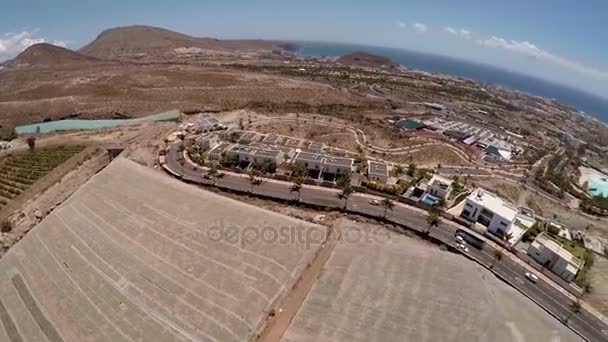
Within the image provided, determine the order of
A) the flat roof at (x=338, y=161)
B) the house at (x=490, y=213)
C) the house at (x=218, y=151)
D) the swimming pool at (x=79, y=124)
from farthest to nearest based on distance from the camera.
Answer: the swimming pool at (x=79, y=124) < the house at (x=218, y=151) < the flat roof at (x=338, y=161) < the house at (x=490, y=213)

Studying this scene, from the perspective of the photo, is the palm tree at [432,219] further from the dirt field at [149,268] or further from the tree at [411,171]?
the dirt field at [149,268]

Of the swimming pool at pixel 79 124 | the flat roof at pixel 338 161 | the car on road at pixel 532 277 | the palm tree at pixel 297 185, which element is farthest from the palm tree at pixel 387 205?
the swimming pool at pixel 79 124

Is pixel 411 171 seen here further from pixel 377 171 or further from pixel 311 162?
pixel 311 162

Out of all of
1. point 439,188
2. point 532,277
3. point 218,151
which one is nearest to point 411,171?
point 439,188

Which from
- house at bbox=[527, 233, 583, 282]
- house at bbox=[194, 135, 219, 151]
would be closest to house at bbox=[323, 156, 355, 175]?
house at bbox=[194, 135, 219, 151]

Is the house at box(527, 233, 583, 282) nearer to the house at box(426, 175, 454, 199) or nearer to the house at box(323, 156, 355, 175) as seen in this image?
the house at box(426, 175, 454, 199)

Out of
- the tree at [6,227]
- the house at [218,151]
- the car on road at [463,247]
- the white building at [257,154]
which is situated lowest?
the tree at [6,227]
